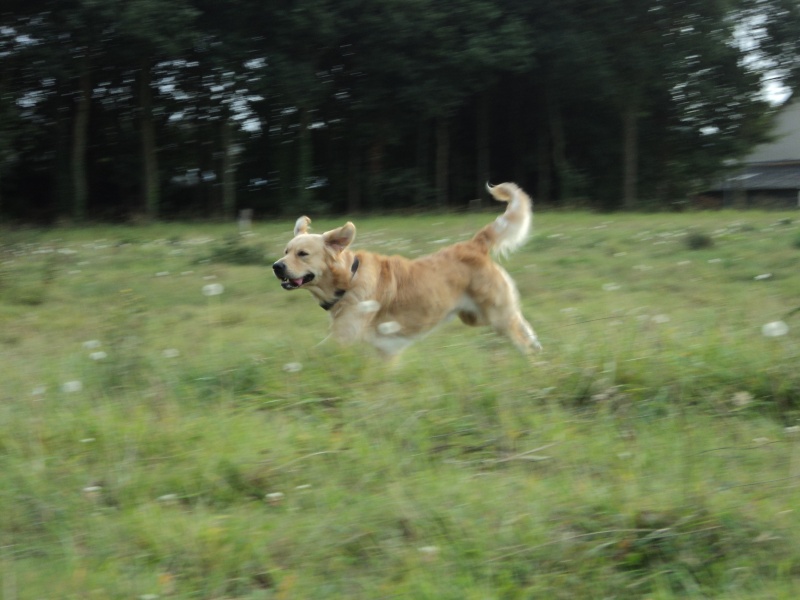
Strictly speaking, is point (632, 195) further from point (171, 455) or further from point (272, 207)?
point (171, 455)

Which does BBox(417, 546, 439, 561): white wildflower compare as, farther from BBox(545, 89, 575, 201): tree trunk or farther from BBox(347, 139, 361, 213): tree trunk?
BBox(545, 89, 575, 201): tree trunk

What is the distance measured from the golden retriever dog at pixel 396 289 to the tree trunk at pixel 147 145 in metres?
18.7

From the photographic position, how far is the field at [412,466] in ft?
10.3

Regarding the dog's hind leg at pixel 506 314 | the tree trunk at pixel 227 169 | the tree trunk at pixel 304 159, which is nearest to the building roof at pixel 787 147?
the tree trunk at pixel 304 159

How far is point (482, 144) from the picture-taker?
99.3 ft

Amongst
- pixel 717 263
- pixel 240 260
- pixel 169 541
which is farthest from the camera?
pixel 240 260

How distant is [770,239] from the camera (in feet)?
37.9

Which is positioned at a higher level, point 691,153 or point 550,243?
point 550,243

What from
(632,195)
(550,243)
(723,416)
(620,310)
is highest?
(723,416)

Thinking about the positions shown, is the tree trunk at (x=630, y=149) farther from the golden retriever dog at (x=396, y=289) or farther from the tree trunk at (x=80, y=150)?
the golden retriever dog at (x=396, y=289)

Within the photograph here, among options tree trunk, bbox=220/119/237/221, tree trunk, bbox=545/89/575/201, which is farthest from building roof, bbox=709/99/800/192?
tree trunk, bbox=220/119/237/221

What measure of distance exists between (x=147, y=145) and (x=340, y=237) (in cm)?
1970

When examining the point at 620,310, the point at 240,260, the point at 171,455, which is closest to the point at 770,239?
the point at 620,310

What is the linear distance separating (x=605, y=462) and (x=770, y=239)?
8.80 m
